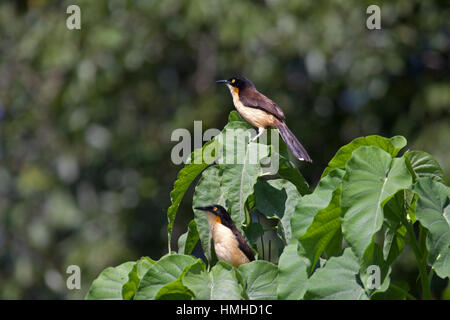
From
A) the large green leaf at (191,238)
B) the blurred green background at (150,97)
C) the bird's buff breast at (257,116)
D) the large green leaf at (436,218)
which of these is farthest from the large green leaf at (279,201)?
the blurred green background at (150,97)

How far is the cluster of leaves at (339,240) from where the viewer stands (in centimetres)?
220

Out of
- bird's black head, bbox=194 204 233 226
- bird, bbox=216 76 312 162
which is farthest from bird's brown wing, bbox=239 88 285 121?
bird's black head, bbox=194 204 233 226

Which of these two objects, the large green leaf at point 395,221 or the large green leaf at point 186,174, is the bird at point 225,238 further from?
the large green leaf at point 395,221

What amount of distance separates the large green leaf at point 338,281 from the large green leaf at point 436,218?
10.2 inches

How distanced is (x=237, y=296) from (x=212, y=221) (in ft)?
2.01

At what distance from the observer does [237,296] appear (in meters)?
2.31

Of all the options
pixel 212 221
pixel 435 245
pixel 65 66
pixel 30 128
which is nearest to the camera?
pixel 435 245

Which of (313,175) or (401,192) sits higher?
(401,192)

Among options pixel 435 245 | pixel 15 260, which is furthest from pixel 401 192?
pixel 15 260

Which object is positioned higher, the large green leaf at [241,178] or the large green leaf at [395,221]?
the large green leaf at [241,178]

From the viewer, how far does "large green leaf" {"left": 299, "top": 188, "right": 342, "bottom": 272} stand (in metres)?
2.27

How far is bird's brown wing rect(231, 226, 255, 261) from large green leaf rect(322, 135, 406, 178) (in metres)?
0.56

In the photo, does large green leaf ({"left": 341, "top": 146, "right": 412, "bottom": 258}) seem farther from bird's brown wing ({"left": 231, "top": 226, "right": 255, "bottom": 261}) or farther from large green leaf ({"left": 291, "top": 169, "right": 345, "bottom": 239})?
bird's brown wing ({"left": 231, "top": 226, "right": 255, "bottom": 261})
